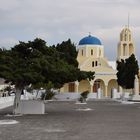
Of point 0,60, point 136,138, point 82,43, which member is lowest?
point 136,138

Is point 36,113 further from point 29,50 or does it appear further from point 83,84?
point 83,84

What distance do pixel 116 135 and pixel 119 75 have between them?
5065 centimetres

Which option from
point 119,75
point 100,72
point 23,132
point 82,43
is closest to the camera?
point 23,132

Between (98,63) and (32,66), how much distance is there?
5766 centimetres

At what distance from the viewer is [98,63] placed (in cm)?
8469

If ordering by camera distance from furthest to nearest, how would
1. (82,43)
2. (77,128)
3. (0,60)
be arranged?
(82,43), (0,60), (77,128)

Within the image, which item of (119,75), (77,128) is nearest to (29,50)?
A: (77,128)

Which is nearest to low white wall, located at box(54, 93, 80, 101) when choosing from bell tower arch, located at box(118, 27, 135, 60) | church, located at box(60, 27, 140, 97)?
church, located at box(60, 27, 140, 97)

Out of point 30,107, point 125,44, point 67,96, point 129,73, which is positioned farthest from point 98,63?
point 30,107

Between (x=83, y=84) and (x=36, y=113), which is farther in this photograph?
(x=83, y=84)

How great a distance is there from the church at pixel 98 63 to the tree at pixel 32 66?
5157 cm

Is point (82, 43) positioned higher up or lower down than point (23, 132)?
higher up

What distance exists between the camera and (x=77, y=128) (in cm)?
1936

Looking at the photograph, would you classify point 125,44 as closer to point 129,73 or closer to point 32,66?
point 129,73
